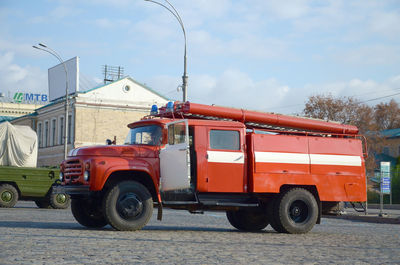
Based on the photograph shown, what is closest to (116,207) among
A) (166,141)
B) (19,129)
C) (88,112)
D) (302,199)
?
(166,141)

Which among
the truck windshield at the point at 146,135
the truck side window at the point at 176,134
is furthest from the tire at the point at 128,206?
the truck side window at the point at 176,134

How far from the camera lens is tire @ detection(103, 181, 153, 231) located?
13.2m

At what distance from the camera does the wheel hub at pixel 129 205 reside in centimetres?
1333

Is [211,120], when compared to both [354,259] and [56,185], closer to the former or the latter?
[56,185]

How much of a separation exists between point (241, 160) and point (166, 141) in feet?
5.79

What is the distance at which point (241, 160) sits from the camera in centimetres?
1443

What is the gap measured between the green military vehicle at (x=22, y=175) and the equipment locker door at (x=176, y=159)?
1117 centimetres

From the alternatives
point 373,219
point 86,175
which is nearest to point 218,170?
point 86,175

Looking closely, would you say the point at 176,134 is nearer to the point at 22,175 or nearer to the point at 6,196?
the point at 6,196

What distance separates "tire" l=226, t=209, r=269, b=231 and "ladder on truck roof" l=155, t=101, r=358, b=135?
232 centimetres

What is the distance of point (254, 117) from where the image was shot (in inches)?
592

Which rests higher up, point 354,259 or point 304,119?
point 304,119

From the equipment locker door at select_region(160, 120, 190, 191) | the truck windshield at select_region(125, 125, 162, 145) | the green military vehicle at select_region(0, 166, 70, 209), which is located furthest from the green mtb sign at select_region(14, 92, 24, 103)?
the equipment locker door at select_region(160, 120, 190, 191)

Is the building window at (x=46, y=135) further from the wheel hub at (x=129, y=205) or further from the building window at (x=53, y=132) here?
the wheel hub at (x=129, y=205)
